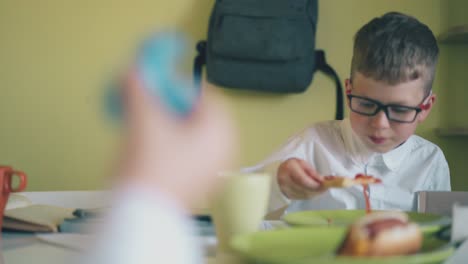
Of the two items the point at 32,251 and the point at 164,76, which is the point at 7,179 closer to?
the point at 32,251

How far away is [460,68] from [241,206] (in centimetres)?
177

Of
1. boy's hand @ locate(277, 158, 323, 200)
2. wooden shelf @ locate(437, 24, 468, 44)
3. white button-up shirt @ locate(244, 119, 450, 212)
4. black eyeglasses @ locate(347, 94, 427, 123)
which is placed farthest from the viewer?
wooden shelf @ locate(437, 24, 468, 44)

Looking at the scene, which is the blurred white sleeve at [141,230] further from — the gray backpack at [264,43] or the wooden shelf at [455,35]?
the wooden shelf at [455,35]

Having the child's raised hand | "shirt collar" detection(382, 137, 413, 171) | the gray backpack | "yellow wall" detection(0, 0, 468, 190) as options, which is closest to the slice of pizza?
the child's raised hand

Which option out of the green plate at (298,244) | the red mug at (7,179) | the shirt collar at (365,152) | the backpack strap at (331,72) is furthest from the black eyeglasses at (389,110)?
the backpack strap at (331,72)

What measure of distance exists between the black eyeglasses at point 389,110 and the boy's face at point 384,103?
0.03 ft

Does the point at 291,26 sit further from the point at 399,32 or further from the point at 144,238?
the point at 144,238

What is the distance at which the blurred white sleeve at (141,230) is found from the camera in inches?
12.5

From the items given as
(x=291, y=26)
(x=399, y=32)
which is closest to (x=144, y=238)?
(x=399, y=32)

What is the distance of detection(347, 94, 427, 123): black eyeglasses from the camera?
1125 mm

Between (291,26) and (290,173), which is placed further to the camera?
(291,26)

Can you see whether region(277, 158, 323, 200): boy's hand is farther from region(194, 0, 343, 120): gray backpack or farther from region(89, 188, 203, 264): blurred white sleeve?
region(194, 0, 343, 120): gray backpack

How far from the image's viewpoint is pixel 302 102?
2.18m

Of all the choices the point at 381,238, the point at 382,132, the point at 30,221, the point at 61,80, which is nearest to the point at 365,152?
the point at 382,132
